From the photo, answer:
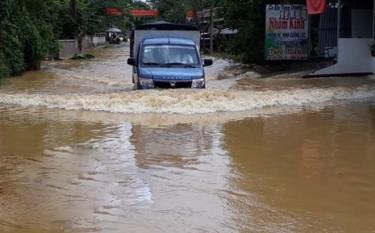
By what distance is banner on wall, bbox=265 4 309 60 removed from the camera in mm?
26750

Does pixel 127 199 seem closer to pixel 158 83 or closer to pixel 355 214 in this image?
pixel 355 214

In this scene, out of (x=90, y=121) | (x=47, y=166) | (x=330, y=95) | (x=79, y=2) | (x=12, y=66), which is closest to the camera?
(x=47, y=166)

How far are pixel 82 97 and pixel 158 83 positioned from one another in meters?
2.28

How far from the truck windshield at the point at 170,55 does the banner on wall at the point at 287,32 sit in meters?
10.5

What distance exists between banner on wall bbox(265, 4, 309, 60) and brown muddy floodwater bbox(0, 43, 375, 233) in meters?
10.2

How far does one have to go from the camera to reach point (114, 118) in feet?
44.1

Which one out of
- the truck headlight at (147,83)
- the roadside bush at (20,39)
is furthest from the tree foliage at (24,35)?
the truck headlight at (147,83)

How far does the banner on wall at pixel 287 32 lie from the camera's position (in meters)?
26.8

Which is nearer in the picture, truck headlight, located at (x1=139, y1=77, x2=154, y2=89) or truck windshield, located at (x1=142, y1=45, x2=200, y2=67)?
truck headlight, located at (x1=139, y1=77, x2=154, y2=89)

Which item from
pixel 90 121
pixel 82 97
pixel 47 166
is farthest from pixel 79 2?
pixel 47 166

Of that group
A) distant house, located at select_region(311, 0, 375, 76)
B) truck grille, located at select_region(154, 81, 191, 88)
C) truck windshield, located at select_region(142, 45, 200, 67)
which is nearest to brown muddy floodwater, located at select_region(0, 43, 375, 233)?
truck grille, located at select_region(154, 81, 191, 88)

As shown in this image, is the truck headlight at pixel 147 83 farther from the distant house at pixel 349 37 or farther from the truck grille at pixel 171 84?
the distant house at pixel 349 37

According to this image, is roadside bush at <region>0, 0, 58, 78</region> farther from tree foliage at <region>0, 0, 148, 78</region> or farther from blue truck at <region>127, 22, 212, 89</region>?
blue truck at <region>127, 22, 212, 89</region>

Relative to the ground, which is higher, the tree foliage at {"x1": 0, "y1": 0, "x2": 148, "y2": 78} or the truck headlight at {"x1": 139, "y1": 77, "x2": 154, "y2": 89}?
the tree foliage at {"x1": 0, "y1": 0, "x2": 148, "y2": 78}
